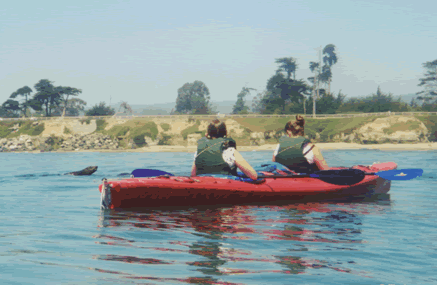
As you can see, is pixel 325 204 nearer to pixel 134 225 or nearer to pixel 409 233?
pixel 409 233

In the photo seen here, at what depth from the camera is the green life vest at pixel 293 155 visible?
9945mm

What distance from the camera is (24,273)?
4594 millimetres

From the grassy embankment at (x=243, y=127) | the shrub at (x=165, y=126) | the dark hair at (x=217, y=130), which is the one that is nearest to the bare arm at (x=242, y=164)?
the dark hair at (x=217, y=130)

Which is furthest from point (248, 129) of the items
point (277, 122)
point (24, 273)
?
point (24, 273)

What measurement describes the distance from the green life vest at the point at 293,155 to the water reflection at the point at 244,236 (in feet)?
2.98

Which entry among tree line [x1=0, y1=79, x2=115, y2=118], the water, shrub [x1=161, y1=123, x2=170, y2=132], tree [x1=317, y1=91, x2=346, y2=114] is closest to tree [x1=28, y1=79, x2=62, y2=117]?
tree line [x1=0, y1=79, x2=115, y2=118]

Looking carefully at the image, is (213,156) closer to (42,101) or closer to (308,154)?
(308,154)

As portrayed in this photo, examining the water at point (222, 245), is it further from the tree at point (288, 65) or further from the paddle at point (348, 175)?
the tree at point (288, 65)

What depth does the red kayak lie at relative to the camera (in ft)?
28.1

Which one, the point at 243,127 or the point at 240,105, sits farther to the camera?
the point at 240,105

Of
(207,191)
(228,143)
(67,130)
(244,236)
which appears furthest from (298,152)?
(67,130)

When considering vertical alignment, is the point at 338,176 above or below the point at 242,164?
below

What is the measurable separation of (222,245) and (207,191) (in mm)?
2957

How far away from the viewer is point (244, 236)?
6695 millimetres
